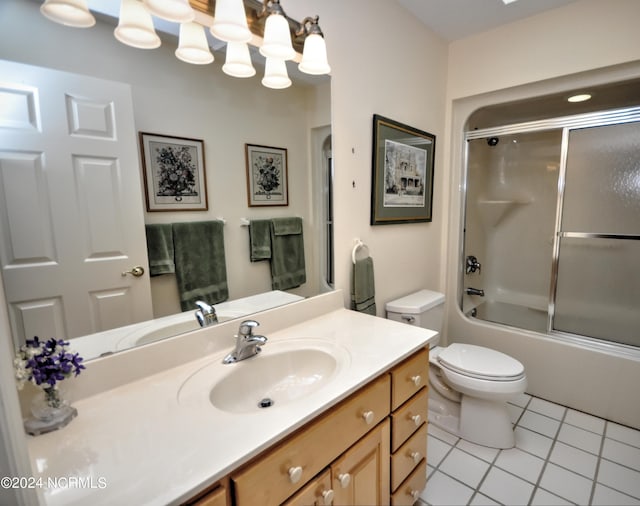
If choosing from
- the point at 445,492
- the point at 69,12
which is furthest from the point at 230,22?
the point at 445,492

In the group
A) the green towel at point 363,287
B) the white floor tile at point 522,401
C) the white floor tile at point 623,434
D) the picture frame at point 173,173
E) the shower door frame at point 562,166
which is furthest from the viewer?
the white floor tile at point 522,401

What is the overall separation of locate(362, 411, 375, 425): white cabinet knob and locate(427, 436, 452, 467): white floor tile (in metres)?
0.93

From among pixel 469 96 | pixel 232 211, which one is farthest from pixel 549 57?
pixel 232 211

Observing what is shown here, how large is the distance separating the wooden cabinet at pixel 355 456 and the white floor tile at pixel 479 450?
0.49 metres

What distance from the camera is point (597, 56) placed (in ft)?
5.80

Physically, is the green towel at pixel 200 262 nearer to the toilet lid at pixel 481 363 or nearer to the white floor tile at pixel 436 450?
the toilet lid at pixel 481 363

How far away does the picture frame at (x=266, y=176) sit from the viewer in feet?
4.24

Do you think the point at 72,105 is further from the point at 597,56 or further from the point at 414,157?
the point at 597,56

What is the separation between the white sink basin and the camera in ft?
3.17

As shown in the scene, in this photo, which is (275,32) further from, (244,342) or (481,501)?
(481,501)

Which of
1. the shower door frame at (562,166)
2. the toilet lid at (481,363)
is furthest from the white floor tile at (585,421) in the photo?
the toilet lid at (481,363)

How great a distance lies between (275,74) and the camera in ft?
4.27

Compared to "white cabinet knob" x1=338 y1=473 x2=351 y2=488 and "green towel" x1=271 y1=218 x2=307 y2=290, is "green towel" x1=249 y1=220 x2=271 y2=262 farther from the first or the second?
"white cabinet knob" x1=338 y1=473 x2=351 y2=488

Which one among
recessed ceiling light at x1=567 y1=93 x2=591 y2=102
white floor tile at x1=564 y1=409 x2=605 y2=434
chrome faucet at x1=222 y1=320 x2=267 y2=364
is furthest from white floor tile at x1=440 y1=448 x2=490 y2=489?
recessed ceiling light at x1=567 y1=93 x2=591 y2=102
